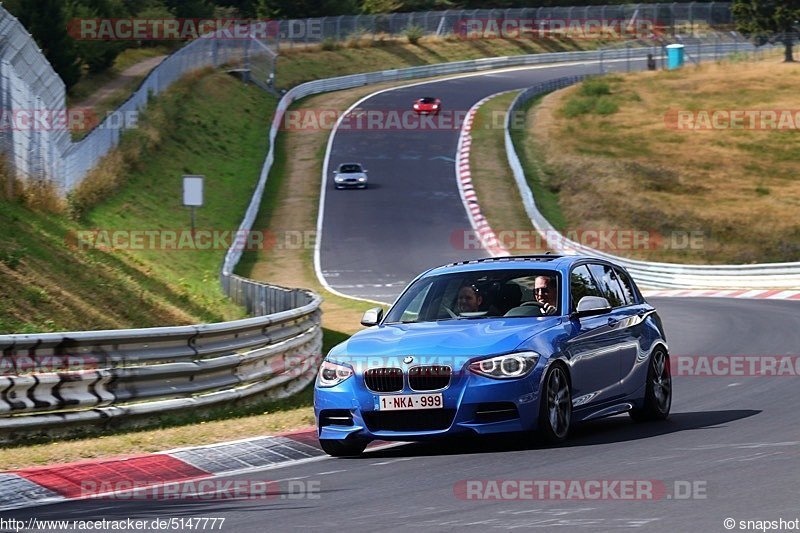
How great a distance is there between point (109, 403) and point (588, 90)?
67.1 metres

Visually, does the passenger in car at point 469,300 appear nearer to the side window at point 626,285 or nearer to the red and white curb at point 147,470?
the red and white curb at point 147,470

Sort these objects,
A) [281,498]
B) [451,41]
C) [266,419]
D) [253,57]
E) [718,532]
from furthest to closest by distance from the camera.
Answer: [451,41] < [253,57] < [266,419] < [281,498] < [718,532]

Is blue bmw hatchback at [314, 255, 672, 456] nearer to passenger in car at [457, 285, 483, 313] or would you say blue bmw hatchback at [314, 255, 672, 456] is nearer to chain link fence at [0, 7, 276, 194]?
passenger in car at [457, 285, 483, 313]

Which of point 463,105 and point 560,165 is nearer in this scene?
point 560,165

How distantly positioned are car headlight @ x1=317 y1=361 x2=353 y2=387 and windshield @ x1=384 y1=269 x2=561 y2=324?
38.0 inches

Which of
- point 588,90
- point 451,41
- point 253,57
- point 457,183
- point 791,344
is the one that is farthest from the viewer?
point 451,41

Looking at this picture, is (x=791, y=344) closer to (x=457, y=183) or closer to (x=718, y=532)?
(x=718, y=532)

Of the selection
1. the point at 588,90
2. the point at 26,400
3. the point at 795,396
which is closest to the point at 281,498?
the point at 26,400

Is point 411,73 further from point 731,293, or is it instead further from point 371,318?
point 371,318

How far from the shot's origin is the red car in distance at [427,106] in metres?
69.6

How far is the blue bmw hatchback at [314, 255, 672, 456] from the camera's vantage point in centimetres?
1005

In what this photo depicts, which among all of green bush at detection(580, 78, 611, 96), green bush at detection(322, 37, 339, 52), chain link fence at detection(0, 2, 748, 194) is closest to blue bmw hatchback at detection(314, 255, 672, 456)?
chain link fence at detection(0, 2, 748, 194)

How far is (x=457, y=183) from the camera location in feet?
176

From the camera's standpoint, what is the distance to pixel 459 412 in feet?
32.9
